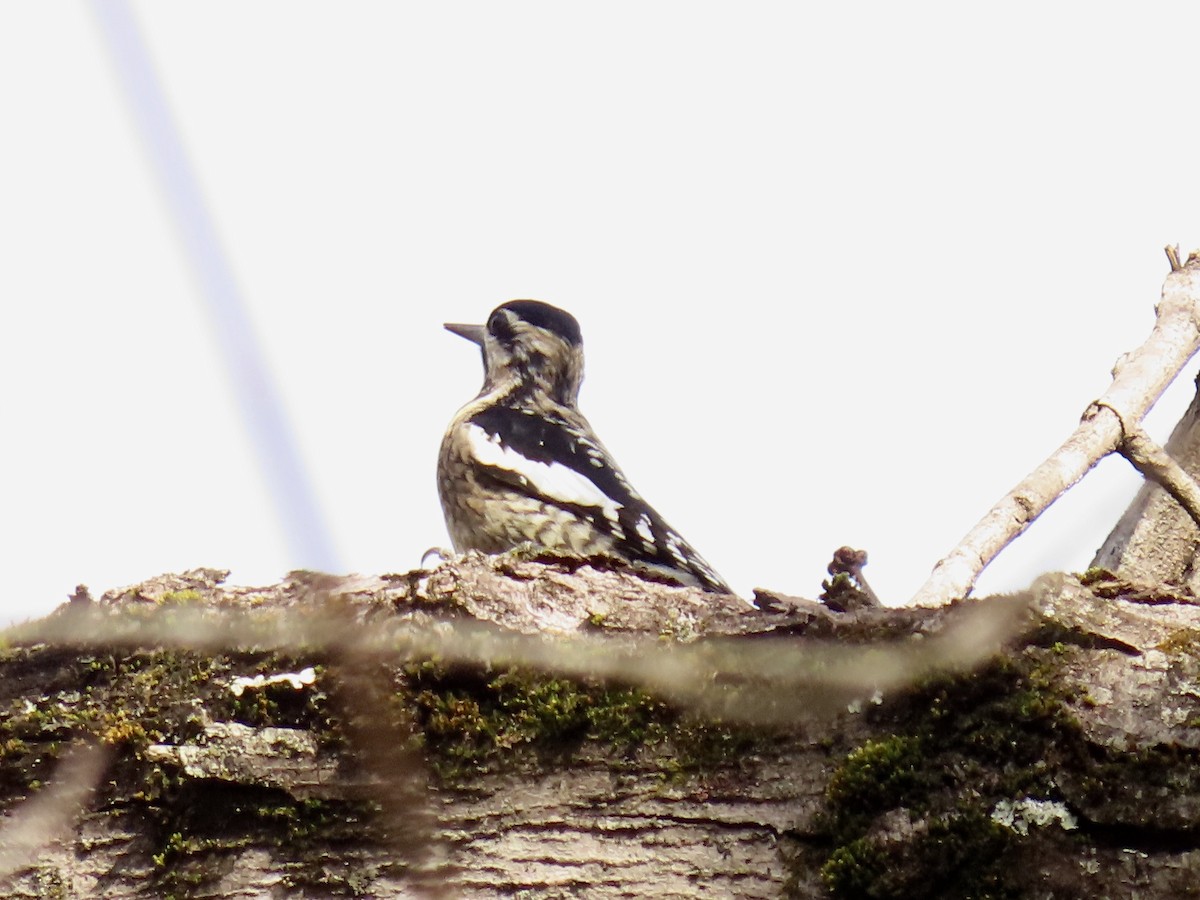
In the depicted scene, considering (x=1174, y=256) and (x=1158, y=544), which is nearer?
(x=1158, y=544)

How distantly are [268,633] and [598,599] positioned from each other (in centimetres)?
60

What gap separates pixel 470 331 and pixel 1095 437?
3.63 m

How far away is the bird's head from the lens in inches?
257

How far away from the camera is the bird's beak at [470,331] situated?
22.2 ft

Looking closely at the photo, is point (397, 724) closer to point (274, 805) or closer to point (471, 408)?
point (274, 805)

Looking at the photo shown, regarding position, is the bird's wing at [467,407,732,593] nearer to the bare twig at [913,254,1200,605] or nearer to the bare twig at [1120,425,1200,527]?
the bare twig at [913,254,1200,605]

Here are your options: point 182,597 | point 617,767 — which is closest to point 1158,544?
point 617,767

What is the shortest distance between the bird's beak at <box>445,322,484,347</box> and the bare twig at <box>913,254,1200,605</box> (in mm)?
3432

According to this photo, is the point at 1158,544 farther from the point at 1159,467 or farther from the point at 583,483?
the point at 583,483

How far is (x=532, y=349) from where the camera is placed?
6.56 m

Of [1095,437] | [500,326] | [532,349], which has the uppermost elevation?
[500,326]

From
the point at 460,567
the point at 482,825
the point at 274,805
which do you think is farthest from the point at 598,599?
the point at 274,805

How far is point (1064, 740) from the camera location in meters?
2.11

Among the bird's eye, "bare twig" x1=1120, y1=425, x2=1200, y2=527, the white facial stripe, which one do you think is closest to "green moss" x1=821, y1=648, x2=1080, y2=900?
"bare twig" x1=1120, y1=425, x2=1200, y2=527
